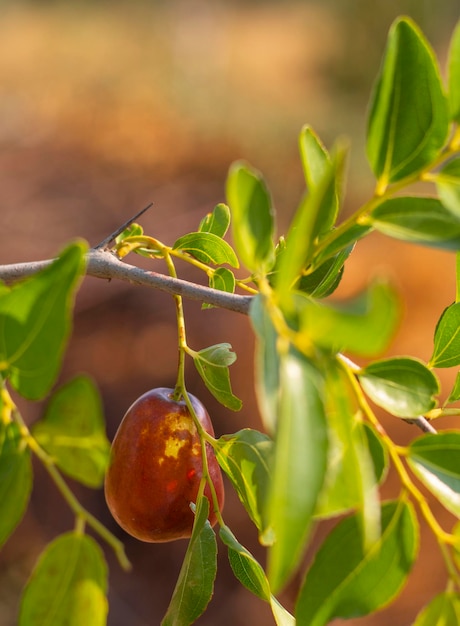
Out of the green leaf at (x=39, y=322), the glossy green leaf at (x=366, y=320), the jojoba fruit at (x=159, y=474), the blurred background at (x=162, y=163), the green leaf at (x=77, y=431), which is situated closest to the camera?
the glossy green leaf at (x=366, y=320)

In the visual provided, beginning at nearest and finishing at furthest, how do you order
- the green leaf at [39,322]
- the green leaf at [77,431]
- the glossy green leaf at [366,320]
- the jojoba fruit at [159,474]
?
the glossy green leaf at [366,320] → the green leaf at [39,322] → the green leaf at [77,431] → the jojoba fruit at [159,474]

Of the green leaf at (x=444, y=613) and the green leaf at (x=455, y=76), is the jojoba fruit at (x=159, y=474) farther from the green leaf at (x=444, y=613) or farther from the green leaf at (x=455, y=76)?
the green leaf at (x=455, y=76)

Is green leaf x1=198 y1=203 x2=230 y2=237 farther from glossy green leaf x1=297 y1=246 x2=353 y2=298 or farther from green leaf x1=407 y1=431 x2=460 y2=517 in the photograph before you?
green leaf x1=407 y1=431 x2=460 y2=517

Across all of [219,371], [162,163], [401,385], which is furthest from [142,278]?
[162,163]

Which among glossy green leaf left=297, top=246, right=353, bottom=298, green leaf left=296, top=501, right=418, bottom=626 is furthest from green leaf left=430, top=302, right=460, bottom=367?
green leaf left=296, top=501, right=418, bottom=626

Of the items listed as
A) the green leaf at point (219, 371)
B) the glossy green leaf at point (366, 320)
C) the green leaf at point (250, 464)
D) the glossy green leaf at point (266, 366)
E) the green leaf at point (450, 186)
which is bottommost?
the green leaf at point (250, 464)

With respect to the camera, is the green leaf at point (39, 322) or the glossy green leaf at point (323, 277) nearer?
the green leaf at point (39, 322)

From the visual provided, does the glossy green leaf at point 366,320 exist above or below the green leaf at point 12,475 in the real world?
above

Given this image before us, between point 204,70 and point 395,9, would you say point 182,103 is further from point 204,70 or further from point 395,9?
point 395,9

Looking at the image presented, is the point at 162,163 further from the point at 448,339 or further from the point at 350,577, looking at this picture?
the point at 350,577

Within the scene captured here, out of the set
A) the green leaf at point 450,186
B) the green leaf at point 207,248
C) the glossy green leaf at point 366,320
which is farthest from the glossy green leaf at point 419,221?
the green leaf at point 207,248
